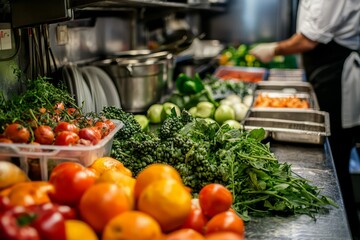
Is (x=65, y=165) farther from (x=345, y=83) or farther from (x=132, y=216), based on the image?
(x=345, y=83)

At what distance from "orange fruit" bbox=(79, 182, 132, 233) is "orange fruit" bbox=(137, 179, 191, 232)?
56mm

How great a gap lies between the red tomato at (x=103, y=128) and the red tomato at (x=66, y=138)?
17 cm

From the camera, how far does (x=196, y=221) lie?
3.99 ft

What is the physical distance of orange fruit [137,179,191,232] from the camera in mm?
1103

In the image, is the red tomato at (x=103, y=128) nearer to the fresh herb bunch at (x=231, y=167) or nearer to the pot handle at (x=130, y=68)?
the fresh herb bunch at (x=231, y=167)

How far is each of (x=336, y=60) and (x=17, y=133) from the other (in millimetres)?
3129

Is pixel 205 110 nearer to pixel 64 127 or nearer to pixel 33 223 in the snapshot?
pixel 64 127

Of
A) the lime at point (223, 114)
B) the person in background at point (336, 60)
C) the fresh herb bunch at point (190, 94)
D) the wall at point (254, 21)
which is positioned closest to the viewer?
the lime at point (223, 114)

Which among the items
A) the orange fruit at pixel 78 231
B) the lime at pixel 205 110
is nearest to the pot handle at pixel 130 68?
the lime at pixel 205 110

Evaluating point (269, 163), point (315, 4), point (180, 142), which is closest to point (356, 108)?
point (315, 4)

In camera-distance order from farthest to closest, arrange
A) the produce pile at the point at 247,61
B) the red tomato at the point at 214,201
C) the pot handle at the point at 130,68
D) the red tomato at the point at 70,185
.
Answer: the produce pile at the point at 247,61, the pot handle at the point at 130,68, the red tomato at the point at 214,201, the red tomato at the point at 70,185

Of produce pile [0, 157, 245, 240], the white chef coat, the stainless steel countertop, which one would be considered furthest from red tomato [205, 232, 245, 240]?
the white chef coat

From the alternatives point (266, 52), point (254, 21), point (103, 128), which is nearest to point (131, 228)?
point (103, 128)

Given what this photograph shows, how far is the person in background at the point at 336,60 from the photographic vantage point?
352 centimetres
